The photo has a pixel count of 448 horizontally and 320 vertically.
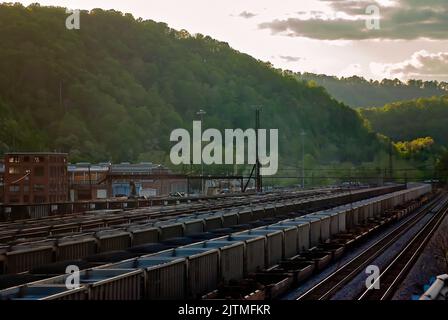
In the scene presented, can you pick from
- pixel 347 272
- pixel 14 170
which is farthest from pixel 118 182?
pixel 347 272

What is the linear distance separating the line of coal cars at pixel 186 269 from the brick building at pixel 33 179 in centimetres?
6214

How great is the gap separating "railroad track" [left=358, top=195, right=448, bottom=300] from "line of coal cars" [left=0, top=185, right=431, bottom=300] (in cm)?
475

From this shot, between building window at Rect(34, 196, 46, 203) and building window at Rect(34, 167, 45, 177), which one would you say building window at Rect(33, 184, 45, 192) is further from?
building window at Rect(34, 167, 45, 177)

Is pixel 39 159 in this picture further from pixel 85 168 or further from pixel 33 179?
pixel 85 168

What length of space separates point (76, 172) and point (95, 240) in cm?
9078

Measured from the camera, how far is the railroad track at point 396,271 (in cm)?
3322

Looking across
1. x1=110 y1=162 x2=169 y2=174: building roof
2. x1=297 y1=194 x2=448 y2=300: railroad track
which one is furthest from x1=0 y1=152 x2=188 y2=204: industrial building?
x1=297 y1=194 x2=448 y2=300: railroad track

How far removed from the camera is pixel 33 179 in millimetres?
104312

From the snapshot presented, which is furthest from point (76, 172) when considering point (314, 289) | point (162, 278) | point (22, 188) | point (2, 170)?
point (162, 278)

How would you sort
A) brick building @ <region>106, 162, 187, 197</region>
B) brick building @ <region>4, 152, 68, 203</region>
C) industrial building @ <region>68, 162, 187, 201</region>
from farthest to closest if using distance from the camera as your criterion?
brick building @ <region>106, 162, 187, 197</region> < industrial building @ <region>68, 162, 187, 201</region> < brick building @ <region>4, 152, 68, 203</region>

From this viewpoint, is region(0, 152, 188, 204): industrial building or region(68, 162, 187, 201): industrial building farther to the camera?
region(68, 162, 187, 201): industrial building

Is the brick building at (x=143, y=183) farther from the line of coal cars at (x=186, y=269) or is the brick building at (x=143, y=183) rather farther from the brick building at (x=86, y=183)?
the line of coal cars at (x=186, y=269)

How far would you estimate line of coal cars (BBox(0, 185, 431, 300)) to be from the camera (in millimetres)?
20609

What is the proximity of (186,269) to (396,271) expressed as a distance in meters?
17.7
